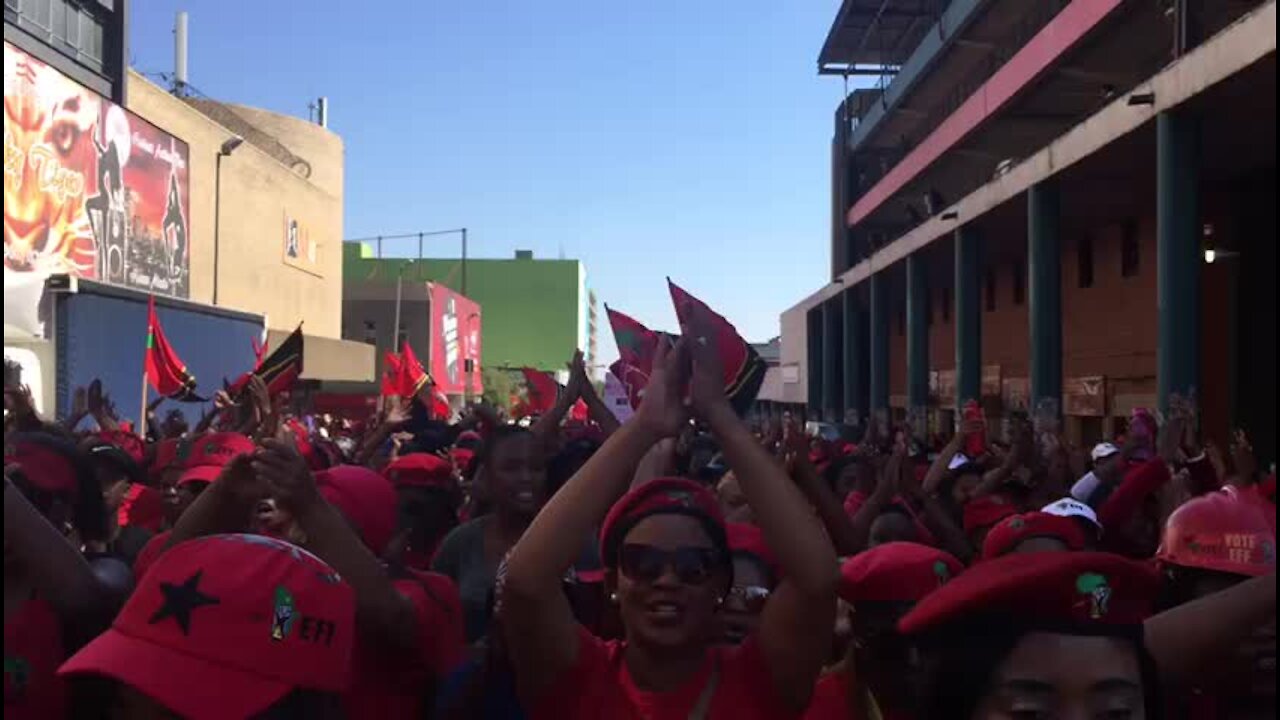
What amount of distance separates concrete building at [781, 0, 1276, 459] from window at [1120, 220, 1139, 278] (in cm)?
5

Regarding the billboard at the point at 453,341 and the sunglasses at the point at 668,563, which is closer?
the sunglasses at the point at 668,563

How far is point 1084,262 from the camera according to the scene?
28453 mm

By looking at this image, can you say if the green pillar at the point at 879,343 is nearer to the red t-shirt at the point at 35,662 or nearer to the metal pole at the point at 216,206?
the metal pole at the point at 216,206

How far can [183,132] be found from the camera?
38.7m

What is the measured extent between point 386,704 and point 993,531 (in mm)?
1884

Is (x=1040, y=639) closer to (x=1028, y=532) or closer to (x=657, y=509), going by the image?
(x=657, y=509)

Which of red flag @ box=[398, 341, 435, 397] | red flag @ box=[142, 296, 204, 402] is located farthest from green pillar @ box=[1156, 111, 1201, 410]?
red flag @ box=[142, 296, 204, 402]

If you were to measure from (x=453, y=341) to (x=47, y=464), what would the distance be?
7458cm

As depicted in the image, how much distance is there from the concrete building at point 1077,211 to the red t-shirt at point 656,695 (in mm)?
10563

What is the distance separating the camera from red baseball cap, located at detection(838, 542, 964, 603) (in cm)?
329

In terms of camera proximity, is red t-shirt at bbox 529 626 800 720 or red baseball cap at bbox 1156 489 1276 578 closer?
red t-shirt at bbox 529 626 800 720

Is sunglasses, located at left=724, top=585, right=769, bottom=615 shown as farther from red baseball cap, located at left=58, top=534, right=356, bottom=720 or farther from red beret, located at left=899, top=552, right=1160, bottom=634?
red baseball cap, located at left=58, top=534, right=356, bottom=720

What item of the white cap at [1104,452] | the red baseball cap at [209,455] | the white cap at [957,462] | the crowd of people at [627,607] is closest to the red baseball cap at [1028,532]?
the crowd of people at [627,607]

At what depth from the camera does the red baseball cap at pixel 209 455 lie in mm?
5266
